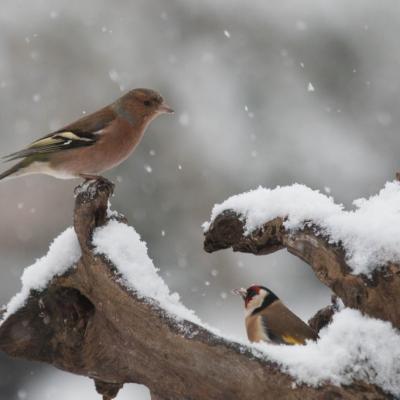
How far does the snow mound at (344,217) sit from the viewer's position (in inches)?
103

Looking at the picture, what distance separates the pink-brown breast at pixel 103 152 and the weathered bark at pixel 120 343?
78cm

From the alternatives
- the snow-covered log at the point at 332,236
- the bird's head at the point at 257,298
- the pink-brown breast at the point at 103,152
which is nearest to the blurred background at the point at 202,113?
the bird's head at the point at 257,298

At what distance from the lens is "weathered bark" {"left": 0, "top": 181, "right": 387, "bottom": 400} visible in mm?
2510

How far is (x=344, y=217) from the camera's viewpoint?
110 inches

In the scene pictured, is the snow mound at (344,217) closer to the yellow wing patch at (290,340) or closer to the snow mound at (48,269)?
the snow mound at (48,269)

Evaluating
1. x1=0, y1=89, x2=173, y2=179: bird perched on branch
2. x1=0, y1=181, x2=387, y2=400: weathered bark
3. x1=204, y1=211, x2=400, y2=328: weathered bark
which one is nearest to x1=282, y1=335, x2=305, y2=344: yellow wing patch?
x1=204, y1=211, x2=400, y2=328: weathered bark

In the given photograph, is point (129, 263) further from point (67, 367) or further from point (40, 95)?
point (40, 95)

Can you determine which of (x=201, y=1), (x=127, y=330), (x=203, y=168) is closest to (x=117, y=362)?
(x=127, y=330)

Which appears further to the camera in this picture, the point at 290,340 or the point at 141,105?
the point at 141,105

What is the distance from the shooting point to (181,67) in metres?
7.42

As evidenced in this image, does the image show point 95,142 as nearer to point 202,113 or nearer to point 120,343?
point 120,343

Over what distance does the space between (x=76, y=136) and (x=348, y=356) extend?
2291mm

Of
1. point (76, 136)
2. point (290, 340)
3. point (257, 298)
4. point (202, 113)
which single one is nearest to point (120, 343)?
point (290, 340)

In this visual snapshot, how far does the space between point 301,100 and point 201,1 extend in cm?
134
